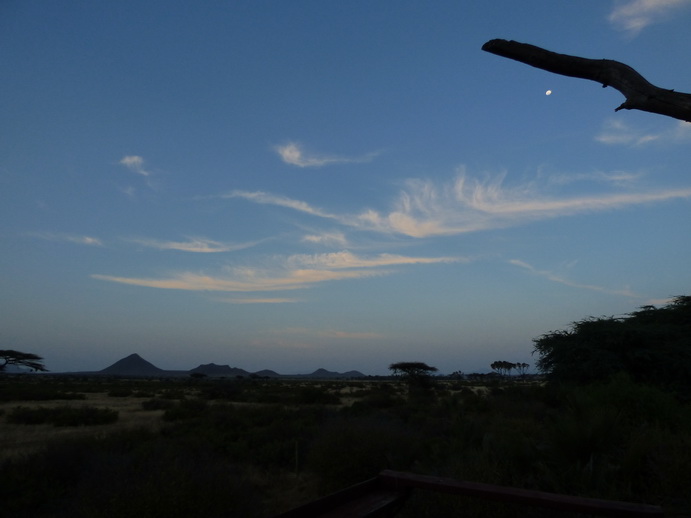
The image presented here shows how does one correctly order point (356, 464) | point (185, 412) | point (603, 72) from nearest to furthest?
1. point (603, 72)
2. point (356, 464)
3. point (185, 412)

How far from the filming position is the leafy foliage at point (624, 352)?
56.8ft

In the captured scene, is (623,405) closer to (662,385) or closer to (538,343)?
(662,385)

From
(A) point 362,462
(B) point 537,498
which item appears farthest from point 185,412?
(B) point 537,498

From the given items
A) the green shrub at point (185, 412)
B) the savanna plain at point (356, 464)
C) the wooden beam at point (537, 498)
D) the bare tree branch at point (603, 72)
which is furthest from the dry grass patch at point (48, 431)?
the bare tree branch at point (603, 72)

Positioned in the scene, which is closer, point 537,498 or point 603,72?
point 603,72

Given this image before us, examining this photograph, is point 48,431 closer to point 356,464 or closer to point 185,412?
point 185,412

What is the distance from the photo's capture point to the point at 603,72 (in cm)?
328

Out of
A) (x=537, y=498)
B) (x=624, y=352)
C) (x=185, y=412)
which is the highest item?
(x=624, y=352)

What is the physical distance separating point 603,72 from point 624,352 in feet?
60.1

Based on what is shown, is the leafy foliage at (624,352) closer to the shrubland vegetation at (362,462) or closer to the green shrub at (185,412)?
the shrubland vegetation at (362,462)

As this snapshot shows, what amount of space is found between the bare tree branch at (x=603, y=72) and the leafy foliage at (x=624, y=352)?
16903 mm

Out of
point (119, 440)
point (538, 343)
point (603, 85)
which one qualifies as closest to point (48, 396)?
point (119, 440)

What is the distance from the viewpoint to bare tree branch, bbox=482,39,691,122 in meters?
2.99

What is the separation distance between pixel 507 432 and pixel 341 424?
4.02 metres
